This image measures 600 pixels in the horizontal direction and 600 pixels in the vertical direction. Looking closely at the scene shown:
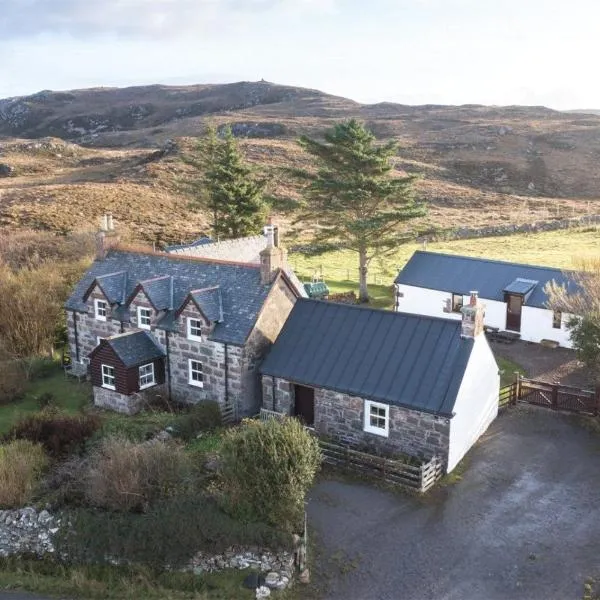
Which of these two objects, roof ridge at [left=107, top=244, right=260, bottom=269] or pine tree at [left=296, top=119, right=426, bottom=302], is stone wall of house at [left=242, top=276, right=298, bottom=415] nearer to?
roof ridge at [left=107, top=244, right=260, bottom=269]

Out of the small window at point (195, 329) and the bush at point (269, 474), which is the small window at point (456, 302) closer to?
the small window at point (195, 329)

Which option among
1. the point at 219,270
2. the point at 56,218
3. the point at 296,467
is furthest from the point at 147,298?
the point at 56,218

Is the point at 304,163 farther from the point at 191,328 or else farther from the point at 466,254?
the point at 191,328

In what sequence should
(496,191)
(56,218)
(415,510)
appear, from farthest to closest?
(496,191)
(56,218)
(415,510)

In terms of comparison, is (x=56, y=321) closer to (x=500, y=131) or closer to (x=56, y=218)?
(x=56, y=218)

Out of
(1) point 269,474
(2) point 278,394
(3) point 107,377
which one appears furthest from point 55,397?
(1) point 269,474

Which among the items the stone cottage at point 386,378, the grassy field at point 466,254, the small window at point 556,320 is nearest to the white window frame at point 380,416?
the stone cottage at point 386,378
